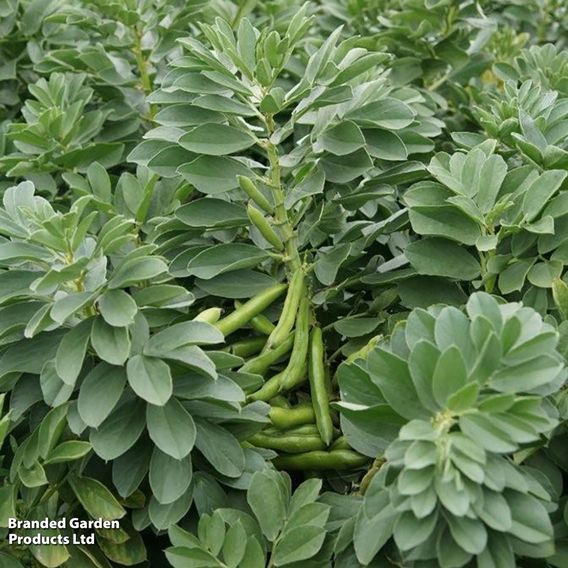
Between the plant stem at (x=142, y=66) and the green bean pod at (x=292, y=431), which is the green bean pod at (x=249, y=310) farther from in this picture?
the plant stem at (x=142, y=66)

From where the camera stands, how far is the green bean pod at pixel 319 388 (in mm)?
1046

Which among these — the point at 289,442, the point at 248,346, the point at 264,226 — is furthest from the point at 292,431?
the point at 264,226

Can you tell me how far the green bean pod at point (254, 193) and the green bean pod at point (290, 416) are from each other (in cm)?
25

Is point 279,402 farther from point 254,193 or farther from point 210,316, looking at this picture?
point 254,193

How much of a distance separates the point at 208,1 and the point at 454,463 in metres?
1.07

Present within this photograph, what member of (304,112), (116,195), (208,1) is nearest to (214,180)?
(304,112)

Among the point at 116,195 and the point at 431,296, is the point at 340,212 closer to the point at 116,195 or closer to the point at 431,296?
the point at 431,296

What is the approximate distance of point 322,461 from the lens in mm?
1050

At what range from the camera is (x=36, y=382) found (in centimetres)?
104

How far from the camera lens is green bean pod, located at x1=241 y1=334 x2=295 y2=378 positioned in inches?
42.4

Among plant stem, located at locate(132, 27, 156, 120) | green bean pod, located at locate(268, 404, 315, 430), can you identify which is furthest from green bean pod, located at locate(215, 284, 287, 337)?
plant stem, located at locate(132, 27, 156, 120)

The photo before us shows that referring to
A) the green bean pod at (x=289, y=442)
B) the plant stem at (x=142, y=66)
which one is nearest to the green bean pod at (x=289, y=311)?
the green bean pod at (x=289, y=442)

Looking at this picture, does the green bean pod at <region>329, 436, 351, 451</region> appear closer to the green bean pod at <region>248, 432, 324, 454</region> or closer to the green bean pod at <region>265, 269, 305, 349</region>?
the green bean pod at <region>248, 432, 324, 454</region>

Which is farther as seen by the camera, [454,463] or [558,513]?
[558,513]
